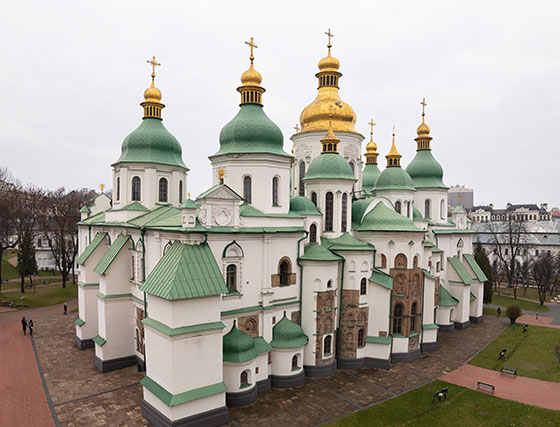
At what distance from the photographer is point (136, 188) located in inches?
984

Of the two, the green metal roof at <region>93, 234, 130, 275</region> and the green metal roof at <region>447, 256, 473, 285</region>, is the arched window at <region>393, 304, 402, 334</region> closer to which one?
the green metal roof at <region>447, 256, 473, 285</region>

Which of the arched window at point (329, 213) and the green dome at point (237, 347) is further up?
the arched window at point (329, 213)

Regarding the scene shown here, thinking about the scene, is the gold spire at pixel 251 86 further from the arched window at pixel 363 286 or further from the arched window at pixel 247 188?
the arched window at pixel 363 286

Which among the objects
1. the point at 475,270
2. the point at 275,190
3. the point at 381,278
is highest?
the point at 275,190

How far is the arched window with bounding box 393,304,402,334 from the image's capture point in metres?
22.7

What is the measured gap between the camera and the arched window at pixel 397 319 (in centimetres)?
2267

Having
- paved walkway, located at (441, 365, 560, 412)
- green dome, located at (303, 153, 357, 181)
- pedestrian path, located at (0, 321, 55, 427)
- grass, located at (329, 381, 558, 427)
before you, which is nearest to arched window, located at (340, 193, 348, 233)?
green dome, located at (303, 153, 357, 181)

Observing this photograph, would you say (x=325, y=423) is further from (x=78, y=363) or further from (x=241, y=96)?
(x=241, y=96)

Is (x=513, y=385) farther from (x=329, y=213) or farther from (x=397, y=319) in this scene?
(x=329, y=213)

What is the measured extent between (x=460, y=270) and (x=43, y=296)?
4229 centimetres

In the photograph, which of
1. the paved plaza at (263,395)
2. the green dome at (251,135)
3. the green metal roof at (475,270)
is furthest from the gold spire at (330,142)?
the green metal roof at (475,270)

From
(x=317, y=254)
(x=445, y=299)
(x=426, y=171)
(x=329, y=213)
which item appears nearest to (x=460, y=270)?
(x=445, y=299)

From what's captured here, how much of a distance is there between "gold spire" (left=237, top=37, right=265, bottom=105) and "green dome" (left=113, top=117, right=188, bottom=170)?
26.0 feet

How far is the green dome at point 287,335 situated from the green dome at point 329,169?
928cm
